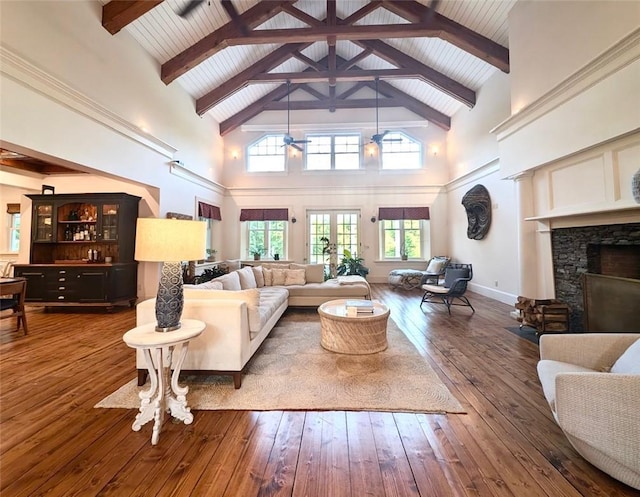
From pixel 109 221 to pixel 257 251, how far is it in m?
4.01

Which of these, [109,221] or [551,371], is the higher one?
[109,221]

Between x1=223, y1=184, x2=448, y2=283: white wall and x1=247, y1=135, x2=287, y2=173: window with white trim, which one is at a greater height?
x1=247, y1=135, x2=287, y2=173: window with white trim

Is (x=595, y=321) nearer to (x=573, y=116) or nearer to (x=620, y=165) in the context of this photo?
(x=620, y=165)

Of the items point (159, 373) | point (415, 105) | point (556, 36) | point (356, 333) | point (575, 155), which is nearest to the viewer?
point (159, 373)

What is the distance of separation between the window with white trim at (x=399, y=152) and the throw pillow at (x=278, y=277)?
203 inches

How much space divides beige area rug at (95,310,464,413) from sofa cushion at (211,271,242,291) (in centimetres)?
107

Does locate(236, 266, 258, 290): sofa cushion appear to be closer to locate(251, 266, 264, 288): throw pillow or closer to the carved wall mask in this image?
locate(251, 266, 264, 288): throw pillow

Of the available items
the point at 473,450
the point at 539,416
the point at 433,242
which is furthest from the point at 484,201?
the point at 473,450

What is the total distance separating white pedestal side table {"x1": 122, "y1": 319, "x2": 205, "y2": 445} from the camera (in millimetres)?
1676

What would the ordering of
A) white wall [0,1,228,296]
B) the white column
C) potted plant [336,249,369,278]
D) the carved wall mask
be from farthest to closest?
potted plant [336,249,369,278], the carved wall mask, the white column, white wall [0,1,228,296]

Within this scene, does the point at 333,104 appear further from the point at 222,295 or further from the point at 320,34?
the point at 222,295

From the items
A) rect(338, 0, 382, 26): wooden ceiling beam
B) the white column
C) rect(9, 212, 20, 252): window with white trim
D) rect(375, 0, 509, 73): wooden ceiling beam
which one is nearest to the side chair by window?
the white column

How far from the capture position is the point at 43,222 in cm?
513

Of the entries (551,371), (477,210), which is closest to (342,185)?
(477,210)
